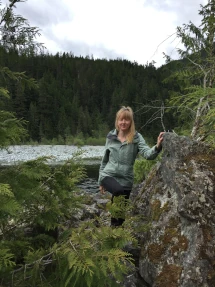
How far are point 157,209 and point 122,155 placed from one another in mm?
833

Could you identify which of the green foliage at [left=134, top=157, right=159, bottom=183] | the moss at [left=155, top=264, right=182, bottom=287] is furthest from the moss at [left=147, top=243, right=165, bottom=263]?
the green foliage at [left=134, top=157, right=159, bottom=183]

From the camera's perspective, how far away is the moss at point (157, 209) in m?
3.37

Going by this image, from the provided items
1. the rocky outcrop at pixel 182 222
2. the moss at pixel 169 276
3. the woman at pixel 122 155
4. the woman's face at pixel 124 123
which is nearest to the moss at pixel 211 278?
the rocky outcrop at pixel 182 222

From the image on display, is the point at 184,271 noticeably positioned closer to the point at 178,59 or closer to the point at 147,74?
the point at 178,59

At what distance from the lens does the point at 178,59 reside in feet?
23.5

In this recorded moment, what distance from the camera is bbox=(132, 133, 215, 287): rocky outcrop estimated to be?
9.25 feet

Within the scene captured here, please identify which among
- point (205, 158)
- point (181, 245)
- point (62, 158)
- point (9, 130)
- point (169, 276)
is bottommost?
point (62, 158)

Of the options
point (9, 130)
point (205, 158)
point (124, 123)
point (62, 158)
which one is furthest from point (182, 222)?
point (62, 158)

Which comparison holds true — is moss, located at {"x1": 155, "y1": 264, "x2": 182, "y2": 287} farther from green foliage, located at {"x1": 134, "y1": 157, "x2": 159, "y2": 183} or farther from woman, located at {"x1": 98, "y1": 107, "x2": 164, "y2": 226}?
green foliage, located at {"x1": 134, "y1": 157, "x2": 159, "y2": 183}

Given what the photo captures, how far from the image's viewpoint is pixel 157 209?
3.46 m

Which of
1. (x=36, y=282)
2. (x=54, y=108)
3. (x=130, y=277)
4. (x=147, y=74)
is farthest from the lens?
(x=147, y=74)

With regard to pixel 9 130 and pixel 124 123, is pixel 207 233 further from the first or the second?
pixel 9 130

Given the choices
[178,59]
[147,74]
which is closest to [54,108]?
[147,74]

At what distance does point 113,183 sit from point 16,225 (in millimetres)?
1293
